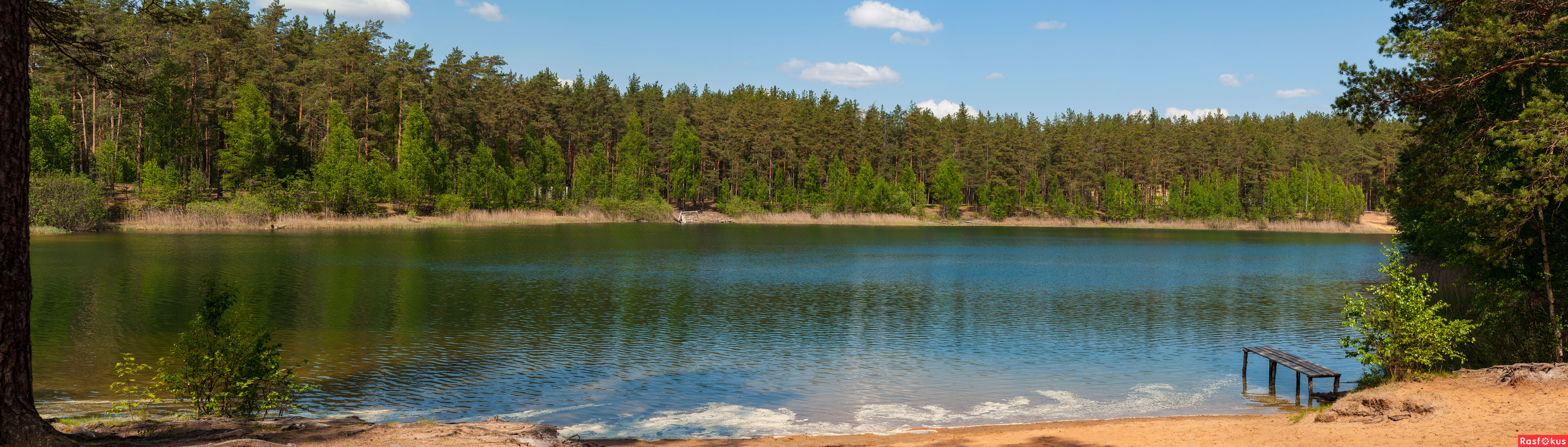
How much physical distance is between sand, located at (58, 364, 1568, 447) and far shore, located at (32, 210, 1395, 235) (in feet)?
182

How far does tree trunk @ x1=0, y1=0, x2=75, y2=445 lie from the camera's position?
6355 mm

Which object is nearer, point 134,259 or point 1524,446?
point 1524,446

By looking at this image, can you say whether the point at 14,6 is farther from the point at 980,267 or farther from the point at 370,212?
the point at 370,212

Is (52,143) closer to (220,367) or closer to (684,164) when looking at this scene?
(684,164)

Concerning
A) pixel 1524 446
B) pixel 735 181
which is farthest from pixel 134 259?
pixel 735 181

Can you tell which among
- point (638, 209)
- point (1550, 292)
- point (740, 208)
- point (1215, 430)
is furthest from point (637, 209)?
point (1550, 292)

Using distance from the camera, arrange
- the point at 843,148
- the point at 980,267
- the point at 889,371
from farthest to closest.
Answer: the point at 843,148 < the point at 980,267 < the point at 889,371

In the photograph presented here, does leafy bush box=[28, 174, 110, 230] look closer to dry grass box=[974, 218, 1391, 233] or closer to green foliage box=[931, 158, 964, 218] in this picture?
green foliage box=[931, 158, 964, 218]

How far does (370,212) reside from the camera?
71.6m

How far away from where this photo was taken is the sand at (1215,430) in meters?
7.87

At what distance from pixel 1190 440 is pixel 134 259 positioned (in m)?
39.9

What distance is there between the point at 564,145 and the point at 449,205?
96.4 feet

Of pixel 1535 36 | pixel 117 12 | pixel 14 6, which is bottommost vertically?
pixel 14 6

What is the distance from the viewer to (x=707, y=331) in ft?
66.5
